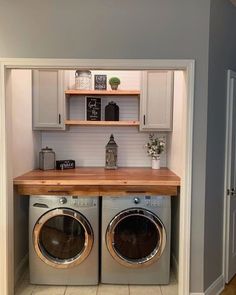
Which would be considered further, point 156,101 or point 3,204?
point 156,101

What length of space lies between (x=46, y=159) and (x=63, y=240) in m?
1.00

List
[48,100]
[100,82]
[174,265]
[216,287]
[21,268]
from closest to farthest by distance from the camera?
[216,287] → [21,268] → [174,265] → [48,100] → [100,82]

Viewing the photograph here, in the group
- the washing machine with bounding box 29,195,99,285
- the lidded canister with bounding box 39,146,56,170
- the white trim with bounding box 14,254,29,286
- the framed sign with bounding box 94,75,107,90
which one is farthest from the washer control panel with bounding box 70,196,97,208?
the framed sign with bounding box 94,75,107,90

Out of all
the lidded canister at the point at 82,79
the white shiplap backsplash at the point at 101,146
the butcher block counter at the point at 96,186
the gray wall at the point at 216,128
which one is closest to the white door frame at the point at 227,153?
the gray wall at the point at 216,128

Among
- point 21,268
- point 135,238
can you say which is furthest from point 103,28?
point 21,268

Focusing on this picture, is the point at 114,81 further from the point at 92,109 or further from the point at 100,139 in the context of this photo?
the point at 100,139

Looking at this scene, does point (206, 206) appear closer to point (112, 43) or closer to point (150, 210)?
point (150, 210)

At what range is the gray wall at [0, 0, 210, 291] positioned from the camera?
2.14 m

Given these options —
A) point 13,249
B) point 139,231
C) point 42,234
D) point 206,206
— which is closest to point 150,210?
point 139,231

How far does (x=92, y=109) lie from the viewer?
3211 mm

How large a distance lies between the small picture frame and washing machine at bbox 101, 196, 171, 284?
3.67 feet

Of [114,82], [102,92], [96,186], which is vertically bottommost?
[96,186]

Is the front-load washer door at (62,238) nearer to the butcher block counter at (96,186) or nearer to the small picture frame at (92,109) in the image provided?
the butcher block counter at (96,186)

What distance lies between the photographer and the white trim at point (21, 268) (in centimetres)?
260
